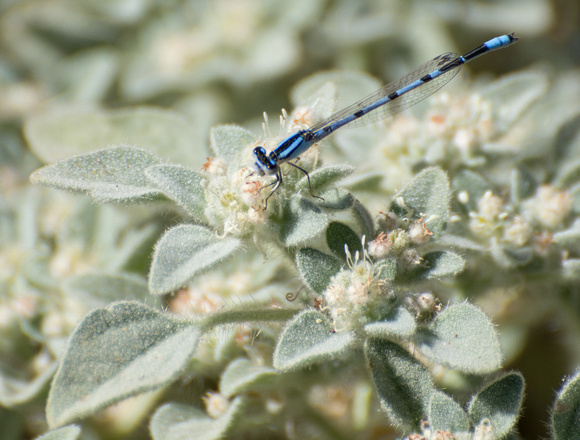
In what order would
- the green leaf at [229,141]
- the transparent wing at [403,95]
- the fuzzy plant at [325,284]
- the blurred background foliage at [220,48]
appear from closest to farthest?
the fuzzy plant at [325,284] → the green leaf at [229,141] → the transparent wing at [403,95] → the blurred background foliage at [220,48]

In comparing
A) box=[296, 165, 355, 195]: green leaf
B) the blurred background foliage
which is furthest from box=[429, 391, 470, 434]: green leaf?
the blurred background foliage

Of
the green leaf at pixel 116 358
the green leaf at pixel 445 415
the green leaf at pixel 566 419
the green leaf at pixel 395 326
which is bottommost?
the green leaf at pixel 566 419

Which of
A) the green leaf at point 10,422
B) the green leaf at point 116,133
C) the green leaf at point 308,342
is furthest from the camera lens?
the green leaf at point 116,133

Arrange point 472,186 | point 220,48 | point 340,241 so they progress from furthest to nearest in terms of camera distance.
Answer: point 220,48
point 472,186
point 340,241

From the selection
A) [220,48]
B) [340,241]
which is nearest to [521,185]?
[340,241]

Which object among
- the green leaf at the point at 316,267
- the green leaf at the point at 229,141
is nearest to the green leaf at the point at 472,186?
the green leaf at the point at 316,267

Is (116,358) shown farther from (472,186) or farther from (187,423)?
(472,186)

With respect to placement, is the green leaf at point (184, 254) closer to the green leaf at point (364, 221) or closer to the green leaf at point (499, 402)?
the green leaf at point (364, 221)
